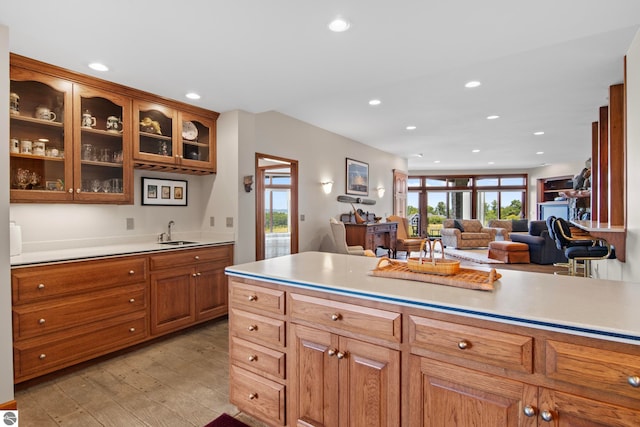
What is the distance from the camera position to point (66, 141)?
2.82m

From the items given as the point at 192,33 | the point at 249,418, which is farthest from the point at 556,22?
the point at 249,418

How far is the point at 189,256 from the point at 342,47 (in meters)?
2.40

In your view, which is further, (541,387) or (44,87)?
(44,87)

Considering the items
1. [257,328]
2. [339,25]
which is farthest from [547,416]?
[339,25]

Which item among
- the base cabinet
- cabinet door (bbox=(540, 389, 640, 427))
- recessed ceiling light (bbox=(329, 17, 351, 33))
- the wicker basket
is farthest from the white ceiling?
cabinet door (bbox=(540, 389, 640, 427))

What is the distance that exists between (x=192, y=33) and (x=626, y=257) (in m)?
4.10

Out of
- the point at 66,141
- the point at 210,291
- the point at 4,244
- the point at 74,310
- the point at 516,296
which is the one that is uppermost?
the point at 66,141

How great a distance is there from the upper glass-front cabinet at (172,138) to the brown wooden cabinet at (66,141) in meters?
0.15

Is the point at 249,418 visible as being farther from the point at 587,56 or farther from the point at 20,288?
the point at 587,56

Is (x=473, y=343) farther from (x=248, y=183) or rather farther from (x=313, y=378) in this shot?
(x=248, y=183)

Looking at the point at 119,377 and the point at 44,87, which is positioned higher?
the point at 44,87

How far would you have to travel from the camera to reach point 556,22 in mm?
2100

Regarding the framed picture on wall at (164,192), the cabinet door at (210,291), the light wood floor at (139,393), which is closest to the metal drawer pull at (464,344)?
the light wood floor at (139,393)

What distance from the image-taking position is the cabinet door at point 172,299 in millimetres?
3111
